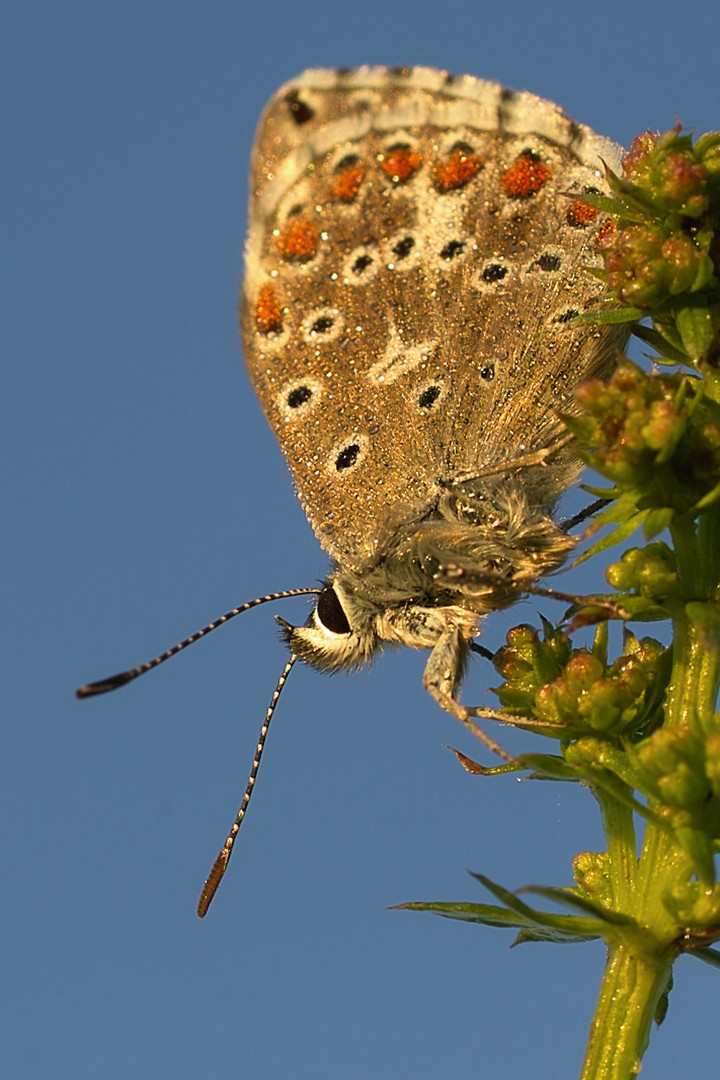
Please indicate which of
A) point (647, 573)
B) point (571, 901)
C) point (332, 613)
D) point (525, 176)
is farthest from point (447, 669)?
point (525, 176)

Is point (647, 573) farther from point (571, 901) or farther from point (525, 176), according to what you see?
point (525, 176)

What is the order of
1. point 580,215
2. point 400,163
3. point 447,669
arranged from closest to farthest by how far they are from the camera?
point 447,669 < point 580,215 < point 400,163

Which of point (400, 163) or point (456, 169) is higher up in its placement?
point (400, 163)

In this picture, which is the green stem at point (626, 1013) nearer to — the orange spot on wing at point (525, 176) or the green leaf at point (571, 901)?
the green leaf at point (571, 901)

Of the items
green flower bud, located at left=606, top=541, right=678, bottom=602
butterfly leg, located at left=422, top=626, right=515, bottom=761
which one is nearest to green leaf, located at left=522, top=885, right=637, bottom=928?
green flower bud, located at left=606, top=541, right=678, bottom=602

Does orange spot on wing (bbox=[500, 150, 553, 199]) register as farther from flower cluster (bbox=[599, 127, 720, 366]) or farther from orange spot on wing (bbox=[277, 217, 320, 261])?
flower cluster (bbox=[599, 127, 720, 366])

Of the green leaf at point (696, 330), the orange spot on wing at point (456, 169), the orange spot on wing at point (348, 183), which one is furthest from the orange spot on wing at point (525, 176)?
the green leaf at point (696, 330)
